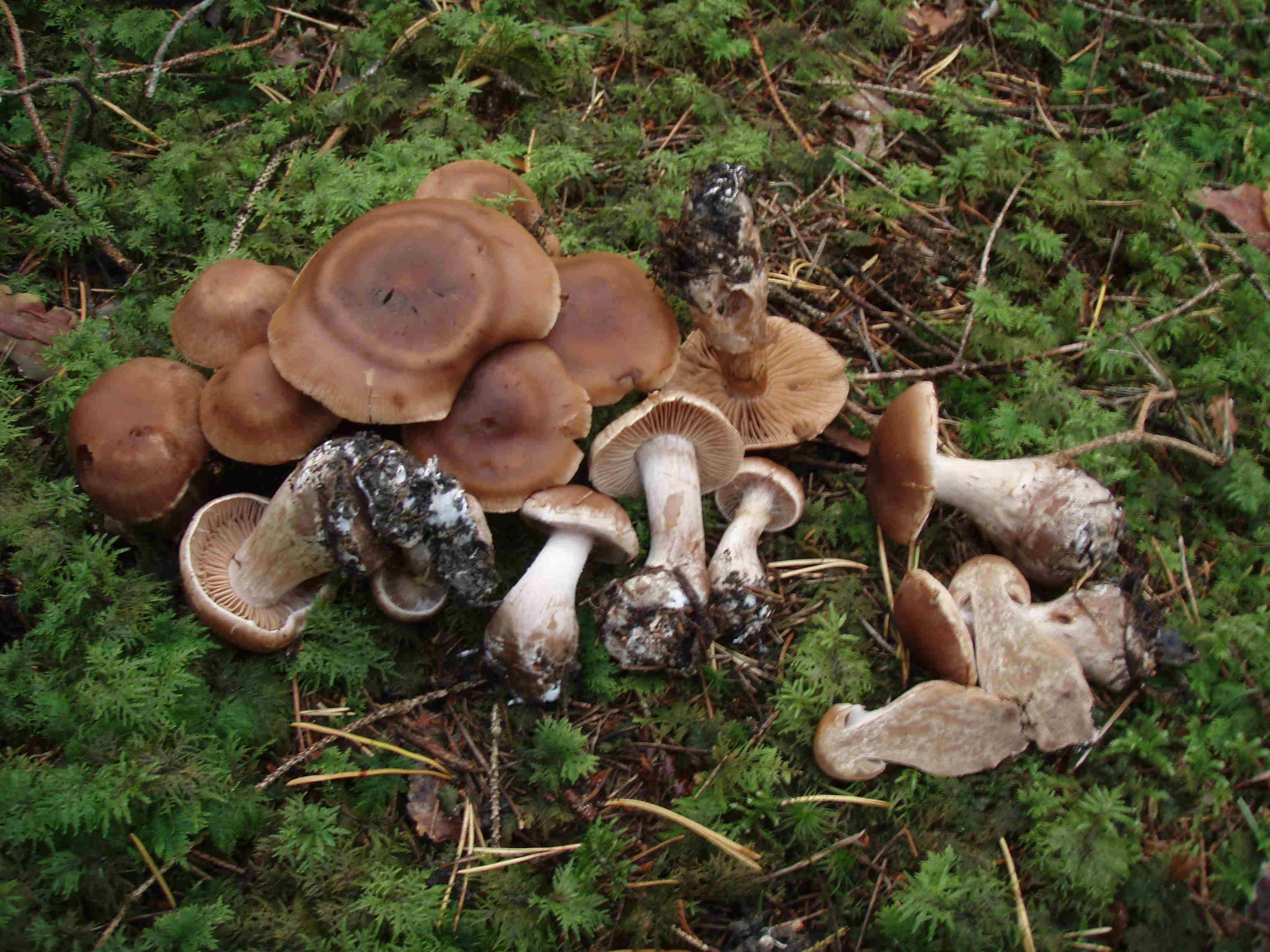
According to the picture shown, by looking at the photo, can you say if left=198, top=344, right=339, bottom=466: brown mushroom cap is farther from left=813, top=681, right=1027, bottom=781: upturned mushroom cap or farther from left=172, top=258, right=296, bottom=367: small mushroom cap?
left=813, top=681, right=1027, bottom=781: upturned mushroom cap

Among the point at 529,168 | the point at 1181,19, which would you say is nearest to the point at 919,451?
the point at 529,168

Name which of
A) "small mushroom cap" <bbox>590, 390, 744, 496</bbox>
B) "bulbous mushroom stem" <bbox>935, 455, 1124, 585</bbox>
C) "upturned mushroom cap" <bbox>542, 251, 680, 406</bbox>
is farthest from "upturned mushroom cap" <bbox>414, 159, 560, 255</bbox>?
"bulbous mushroom stem" <bbox>935, 455, 1124, 585</bbox>

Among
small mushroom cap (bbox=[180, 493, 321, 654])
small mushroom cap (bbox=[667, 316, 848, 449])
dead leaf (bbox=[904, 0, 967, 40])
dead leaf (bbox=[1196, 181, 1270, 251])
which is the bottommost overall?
small mushroom cap (bbox=[180, 493, 321, 654])

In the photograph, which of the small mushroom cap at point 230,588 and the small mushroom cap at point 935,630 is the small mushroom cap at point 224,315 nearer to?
the small mushroom cap at point 230,588

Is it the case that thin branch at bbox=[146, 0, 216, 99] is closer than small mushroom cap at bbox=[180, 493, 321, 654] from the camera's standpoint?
No

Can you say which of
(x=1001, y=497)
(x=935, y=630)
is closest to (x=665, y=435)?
(x=935, y=630)

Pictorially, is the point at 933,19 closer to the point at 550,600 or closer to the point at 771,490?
the point at 771,490

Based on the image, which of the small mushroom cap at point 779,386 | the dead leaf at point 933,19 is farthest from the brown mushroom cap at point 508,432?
the dead leaf at point 933,19
